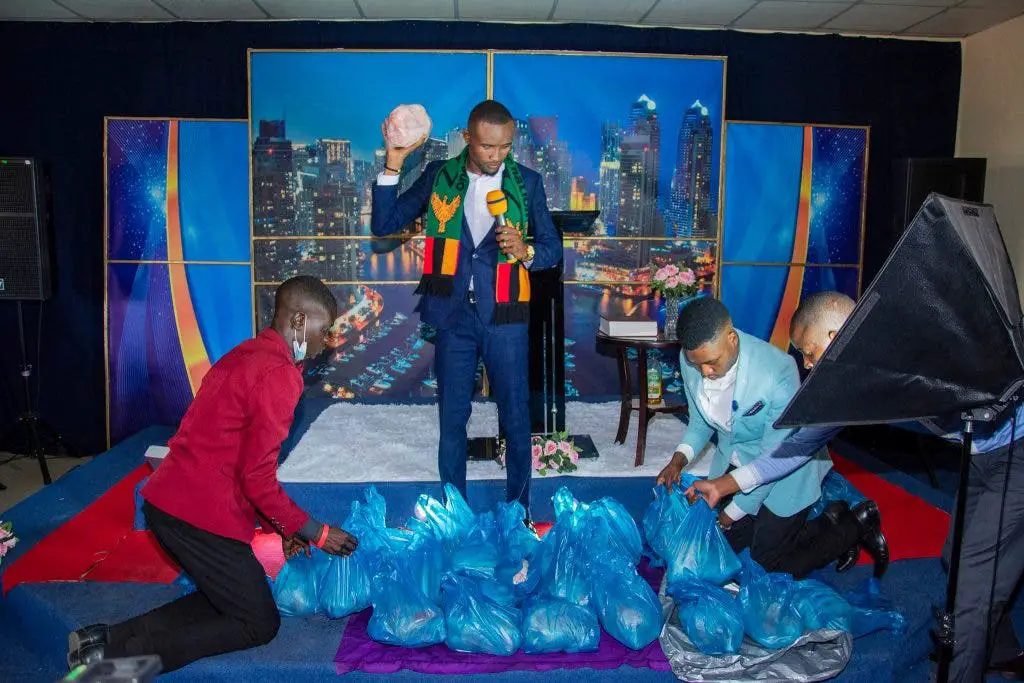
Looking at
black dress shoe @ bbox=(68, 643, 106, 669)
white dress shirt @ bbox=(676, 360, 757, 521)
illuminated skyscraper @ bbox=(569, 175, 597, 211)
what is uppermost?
illuminated skyscraper @ bbox=(569, 175, 597, 211)

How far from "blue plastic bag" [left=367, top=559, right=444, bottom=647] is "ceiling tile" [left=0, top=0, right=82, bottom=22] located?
13.6 ft

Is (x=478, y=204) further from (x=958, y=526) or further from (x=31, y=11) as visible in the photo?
(x=31, y=11)

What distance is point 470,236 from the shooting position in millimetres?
2984

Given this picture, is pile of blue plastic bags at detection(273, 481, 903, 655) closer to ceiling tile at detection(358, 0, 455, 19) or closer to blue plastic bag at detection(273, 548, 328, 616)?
blue plastic bag at detection(273, 548, 328, 616)

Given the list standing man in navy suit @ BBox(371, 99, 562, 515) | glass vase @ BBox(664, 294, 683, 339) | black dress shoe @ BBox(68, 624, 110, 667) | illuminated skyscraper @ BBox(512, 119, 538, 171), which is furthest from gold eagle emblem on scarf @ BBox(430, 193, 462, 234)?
illuminated skyscraper @ BBox(512, 119, 538, 171)

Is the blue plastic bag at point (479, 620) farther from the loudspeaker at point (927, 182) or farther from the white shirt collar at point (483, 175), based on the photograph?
the loudspeaker at point (927, 182)

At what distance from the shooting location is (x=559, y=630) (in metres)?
2.20

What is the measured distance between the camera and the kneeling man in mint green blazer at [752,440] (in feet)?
7.81

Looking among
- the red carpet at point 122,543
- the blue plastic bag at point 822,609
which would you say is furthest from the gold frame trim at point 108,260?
the blue plastic bag at point 822,609

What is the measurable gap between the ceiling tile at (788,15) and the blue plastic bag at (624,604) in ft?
12.0

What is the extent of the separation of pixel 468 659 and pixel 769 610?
2.96ft

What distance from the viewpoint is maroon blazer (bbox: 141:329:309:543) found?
2025 millimetres

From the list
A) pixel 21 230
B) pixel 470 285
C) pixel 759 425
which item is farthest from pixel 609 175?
pixel 21 230

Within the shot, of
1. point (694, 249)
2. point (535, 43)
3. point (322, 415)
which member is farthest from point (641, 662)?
point (535, 43)
